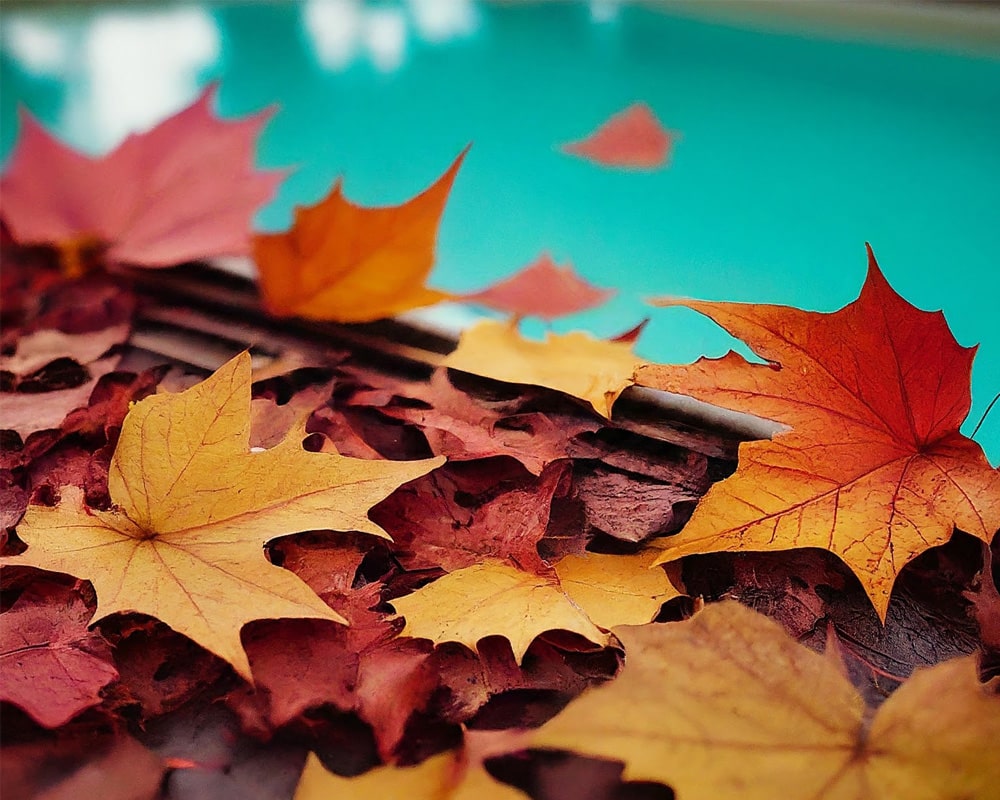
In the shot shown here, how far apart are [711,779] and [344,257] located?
0.45 metres

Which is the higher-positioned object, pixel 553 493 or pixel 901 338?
pixel 901 338

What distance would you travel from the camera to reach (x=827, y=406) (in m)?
0.47

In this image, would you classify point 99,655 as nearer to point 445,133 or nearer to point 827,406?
point 827,406

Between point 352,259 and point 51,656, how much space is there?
0.34m

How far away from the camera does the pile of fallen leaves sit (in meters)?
0.36

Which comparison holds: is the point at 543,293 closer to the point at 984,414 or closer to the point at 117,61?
the point at 984,414

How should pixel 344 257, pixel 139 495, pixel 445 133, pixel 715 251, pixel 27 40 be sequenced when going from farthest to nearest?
pixel 27 40
pixel 445 133
pixel 715 251
pixel 344 257
pixel 139 495

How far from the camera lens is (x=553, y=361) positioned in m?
0.59

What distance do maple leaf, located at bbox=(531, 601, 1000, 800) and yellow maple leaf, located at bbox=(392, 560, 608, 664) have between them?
6cm

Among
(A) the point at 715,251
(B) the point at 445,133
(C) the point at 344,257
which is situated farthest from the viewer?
(B) the point at 445,133

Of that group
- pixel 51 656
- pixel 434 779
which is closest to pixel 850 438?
pixel 434 779

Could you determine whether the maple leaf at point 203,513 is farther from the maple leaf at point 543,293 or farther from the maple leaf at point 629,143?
the maple leaf at point 629,143

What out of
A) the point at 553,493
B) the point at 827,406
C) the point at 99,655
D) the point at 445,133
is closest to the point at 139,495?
the point at 99,655

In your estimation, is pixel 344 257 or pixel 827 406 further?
pixel 344 257
